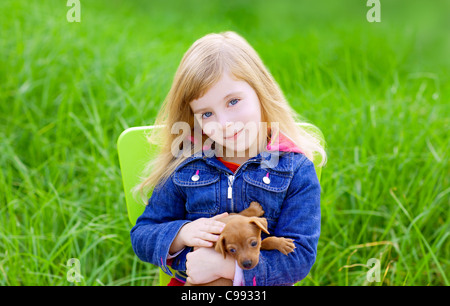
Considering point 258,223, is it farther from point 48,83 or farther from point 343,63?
point 343,63

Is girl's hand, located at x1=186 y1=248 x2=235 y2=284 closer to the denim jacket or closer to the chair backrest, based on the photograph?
the denim jacket

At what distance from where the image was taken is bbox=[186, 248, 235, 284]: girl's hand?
117cm

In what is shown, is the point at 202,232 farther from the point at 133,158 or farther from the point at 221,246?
the point at 133,158

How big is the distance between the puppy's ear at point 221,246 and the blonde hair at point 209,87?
307 mm

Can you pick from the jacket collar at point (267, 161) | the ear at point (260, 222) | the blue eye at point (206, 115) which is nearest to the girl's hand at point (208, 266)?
the ear at point (260, 222)

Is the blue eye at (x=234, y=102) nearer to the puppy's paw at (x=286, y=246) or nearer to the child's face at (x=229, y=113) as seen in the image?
the child's face at (x=229, y=113)

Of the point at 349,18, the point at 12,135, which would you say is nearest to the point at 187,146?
the point at 12,135

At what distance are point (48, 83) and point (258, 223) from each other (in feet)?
6.72

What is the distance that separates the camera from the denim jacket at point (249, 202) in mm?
1196

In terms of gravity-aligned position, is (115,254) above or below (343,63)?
below

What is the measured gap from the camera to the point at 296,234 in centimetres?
121

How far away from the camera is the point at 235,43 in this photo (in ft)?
4.29

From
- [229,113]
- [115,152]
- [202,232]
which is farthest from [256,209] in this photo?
[115,152]

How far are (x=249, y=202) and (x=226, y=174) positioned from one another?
0.10 meters
